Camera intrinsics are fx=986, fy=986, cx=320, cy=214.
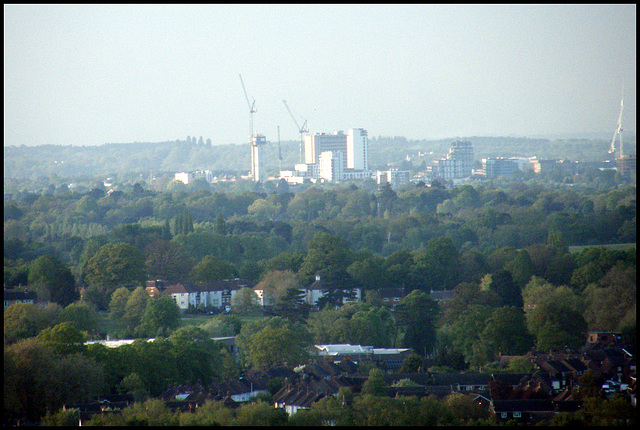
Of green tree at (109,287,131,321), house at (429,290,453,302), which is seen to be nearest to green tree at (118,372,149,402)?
green tree at (109,287,131,321)

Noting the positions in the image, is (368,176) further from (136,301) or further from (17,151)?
(136,301)

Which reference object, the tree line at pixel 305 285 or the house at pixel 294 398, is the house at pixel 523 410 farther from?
the tree line at pixel 305 285

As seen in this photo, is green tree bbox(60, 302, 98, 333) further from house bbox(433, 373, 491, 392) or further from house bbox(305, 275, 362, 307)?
house bbox(433, 373, 491, 392)

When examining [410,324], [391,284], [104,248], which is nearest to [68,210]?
[104,248]

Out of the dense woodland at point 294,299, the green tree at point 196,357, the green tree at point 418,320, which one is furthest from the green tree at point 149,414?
the green tree at point 418,320

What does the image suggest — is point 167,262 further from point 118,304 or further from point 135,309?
point 135,309
